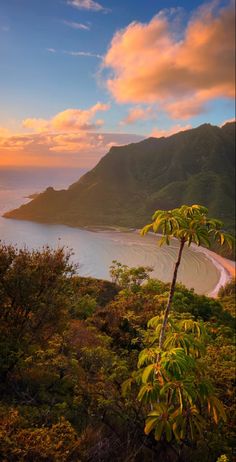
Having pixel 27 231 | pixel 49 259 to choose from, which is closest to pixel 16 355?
pixel 49 259

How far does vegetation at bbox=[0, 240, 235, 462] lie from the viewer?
16.2ft

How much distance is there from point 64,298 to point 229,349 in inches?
228

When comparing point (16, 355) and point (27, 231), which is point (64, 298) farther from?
point (27, 231)

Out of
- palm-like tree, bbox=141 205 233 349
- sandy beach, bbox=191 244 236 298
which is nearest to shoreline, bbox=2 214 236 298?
sandy beach, bbox=191 244 236 298

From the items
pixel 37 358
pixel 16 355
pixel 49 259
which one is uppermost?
pixel 49 259

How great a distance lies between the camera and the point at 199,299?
81.6ft

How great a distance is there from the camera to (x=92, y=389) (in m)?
7.65

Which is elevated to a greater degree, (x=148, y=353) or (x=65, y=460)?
(x=148, y=353)

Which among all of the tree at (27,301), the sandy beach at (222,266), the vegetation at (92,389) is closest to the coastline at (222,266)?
the sandy beach at (222,266)

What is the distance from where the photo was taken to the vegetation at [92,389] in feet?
16.2

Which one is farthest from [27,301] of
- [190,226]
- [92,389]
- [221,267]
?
[221,267]

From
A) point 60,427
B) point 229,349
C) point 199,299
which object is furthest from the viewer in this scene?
point 199,299

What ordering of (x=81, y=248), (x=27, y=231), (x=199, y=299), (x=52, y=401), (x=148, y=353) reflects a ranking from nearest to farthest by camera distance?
(x=148, y=353)
(x=52, y=401)
(x=199, y=299)
(x=81, y=248)
(x=27, y=231)

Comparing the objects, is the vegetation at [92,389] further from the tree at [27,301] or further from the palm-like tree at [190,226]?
the palm-like tree at [190,226]
